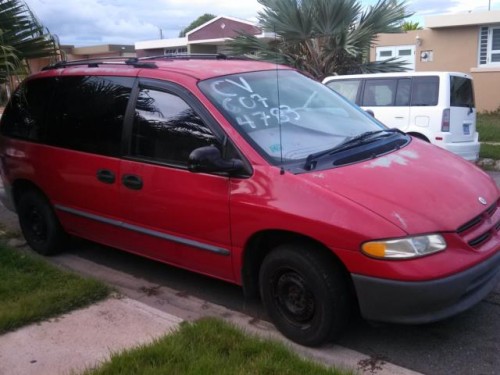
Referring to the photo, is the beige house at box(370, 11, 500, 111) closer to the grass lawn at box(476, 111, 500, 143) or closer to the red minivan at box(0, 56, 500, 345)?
the grass lawn at box(476, 111, 500, 143)

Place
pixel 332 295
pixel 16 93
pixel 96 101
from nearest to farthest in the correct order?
pixel 332 295, pixel 96 101, pixel 16 93

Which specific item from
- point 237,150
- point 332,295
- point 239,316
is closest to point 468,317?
point 332,295

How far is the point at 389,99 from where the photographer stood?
9.88 meters

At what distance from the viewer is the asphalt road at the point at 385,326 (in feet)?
11.4

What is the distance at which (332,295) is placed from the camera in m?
3.39

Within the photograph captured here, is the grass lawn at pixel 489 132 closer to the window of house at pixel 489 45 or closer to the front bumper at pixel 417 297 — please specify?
the window of house at pixel 489 45

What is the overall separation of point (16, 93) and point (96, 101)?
4.12 ft

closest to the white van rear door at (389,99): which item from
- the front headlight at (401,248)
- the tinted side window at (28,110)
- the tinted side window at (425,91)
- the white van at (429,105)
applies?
the white van at (429,105)

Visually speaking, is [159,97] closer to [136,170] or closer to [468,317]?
[136,170]

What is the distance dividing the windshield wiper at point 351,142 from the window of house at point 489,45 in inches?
680

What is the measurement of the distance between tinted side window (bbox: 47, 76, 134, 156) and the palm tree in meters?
0.45

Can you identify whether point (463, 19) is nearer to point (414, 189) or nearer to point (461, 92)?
point (461, 92)

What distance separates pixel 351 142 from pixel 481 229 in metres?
1.10

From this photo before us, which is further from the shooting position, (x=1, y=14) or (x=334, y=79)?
(x=334, y=79)
